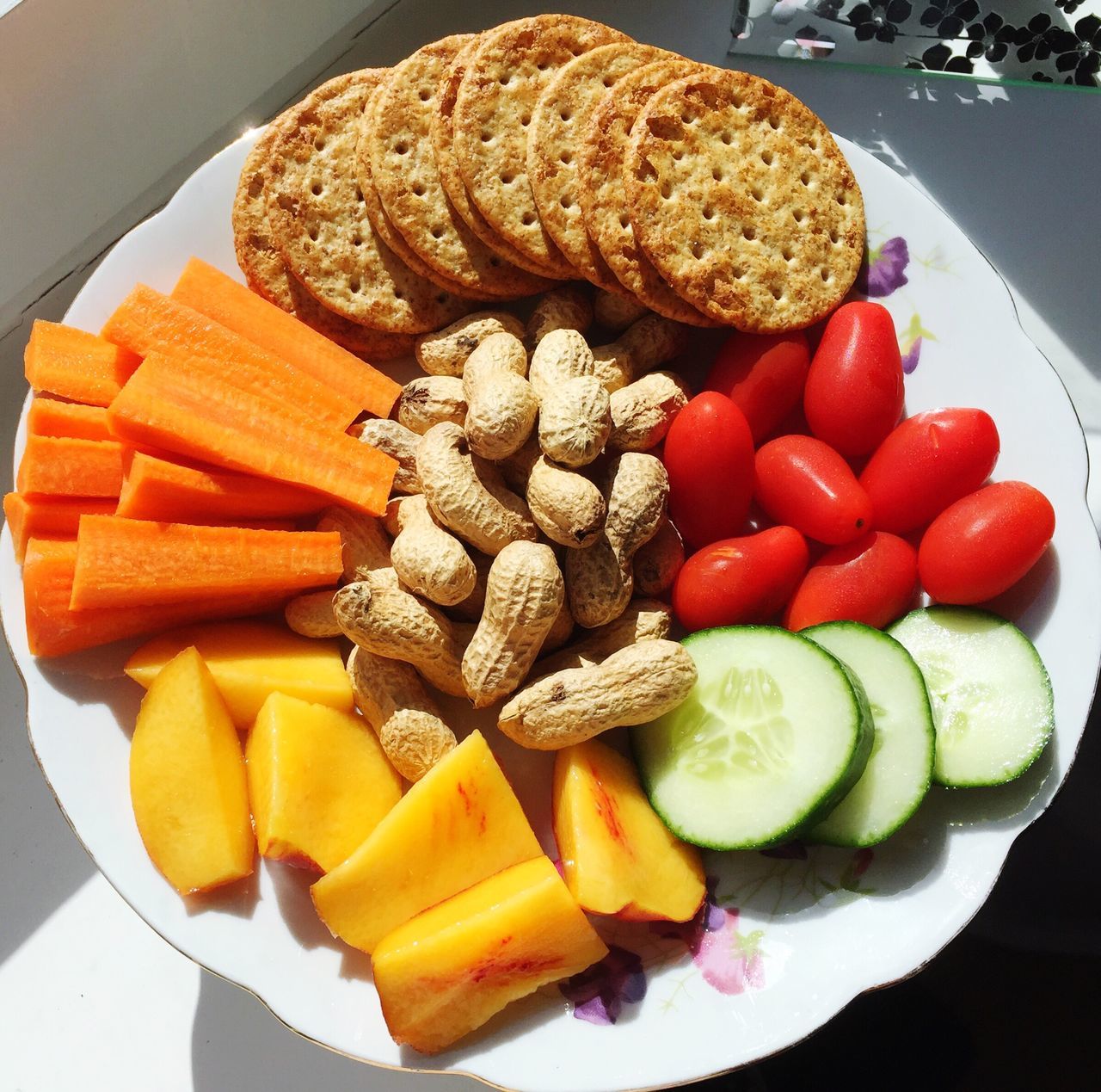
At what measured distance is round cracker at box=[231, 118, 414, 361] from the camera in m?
1.20

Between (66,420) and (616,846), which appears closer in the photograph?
(616,846)

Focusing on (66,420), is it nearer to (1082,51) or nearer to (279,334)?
(279,334)

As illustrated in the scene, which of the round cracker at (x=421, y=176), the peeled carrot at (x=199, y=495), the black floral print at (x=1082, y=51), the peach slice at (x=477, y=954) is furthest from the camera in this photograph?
the black floral print at (x=1082, y=51)

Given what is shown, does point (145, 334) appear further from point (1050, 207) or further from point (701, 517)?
point (1050, 207)

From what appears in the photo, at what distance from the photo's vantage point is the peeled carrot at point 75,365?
3.69ft

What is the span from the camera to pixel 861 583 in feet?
3.52

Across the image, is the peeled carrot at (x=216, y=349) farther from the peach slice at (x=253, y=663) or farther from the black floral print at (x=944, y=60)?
the black floral print at (x=944, y=60)

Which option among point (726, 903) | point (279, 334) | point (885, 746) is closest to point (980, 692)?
point (885, 746)

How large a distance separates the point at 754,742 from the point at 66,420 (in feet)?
2.79

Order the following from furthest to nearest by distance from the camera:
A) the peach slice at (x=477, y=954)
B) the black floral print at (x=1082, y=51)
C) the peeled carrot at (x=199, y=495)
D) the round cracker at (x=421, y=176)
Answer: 1. the black floral print at (x=1082, y=51)
2. the round cracker at (x=421, y=176)
3. the peeled carrot at (x=199, y=495)
4. the peach slice at (x=477, y=954)

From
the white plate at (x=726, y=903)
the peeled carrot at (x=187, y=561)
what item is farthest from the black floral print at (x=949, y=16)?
the peeled carrot at (x=187, y=561)

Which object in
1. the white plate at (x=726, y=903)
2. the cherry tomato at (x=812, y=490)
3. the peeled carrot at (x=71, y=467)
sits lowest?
the white plate at (x=726, y=903)

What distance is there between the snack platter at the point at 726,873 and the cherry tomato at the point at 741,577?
0.82 feet

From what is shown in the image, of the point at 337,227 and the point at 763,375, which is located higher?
the point at 337,227
